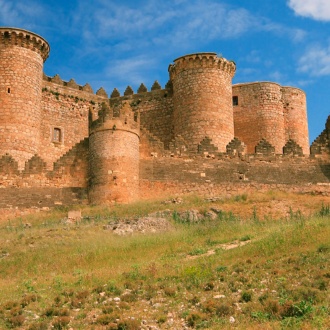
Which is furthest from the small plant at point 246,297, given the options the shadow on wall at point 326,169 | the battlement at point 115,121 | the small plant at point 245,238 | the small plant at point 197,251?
the shadow on wall at point 326,169

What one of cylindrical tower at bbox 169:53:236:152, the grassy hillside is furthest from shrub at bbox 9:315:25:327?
cylindrical tower at bbox 169:53:236:152

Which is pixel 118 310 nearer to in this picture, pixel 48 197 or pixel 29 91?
pixel 48 197

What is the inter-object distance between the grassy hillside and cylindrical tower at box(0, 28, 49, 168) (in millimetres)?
7572

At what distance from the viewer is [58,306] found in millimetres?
11328

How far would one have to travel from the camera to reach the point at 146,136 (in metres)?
25.5

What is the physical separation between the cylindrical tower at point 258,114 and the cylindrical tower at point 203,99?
10.5 ft

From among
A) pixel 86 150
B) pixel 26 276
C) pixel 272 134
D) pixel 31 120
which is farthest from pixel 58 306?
pixel 272 134

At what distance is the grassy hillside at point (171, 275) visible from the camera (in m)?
10.2

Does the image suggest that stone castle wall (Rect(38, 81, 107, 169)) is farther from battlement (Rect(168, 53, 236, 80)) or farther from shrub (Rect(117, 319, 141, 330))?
shrub (Rect(117, 319, 141, 330))

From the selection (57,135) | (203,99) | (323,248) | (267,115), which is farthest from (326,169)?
(323,248)

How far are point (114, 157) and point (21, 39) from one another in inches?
339

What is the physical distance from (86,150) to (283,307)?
1626 centimetres

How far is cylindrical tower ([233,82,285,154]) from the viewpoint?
109ft

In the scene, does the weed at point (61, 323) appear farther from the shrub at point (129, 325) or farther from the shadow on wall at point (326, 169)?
the shadow on wall at point (326, 169)
